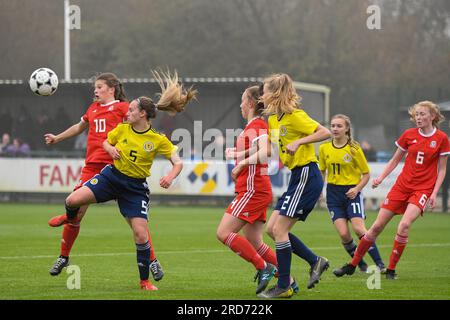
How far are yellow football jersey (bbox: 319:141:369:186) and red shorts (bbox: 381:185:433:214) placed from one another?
0.81 m

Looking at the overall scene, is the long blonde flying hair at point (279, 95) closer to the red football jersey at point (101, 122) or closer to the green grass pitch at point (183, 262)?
the green grass pitch at point (183, 262)

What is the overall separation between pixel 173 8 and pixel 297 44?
5.94 meters

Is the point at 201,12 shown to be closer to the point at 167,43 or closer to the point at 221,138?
the point at 167,43

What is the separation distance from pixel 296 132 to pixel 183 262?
394cm

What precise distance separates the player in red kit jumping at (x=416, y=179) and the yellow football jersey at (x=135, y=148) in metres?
2.87

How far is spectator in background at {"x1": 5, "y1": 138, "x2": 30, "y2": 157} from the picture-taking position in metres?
27.4

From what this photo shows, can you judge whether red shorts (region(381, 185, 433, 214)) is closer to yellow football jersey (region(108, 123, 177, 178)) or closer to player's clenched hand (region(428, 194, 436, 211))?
player's clenched hand (region(428, 194, 436, 211))

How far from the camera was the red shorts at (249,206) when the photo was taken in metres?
9.31

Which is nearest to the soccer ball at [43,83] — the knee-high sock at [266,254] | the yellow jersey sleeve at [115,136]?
the yellow jersey sleeve at [115,136]

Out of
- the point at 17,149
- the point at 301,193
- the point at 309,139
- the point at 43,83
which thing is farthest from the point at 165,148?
the point at 17,149

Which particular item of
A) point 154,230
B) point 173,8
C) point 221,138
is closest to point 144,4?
point 173,8

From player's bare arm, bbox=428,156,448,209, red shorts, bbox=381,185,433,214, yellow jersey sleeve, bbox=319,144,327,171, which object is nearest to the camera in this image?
player's bare arm, bbox=428,156,448,209

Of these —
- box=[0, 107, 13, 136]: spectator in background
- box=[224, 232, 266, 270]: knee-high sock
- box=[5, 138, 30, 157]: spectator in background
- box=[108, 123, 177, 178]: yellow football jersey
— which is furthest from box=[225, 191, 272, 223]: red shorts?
box=[0, 107, 13, 136]: spectator in background

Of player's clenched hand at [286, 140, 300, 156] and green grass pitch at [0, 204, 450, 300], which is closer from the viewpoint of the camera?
player's clenched hand at [286, 140, 300, 156]
